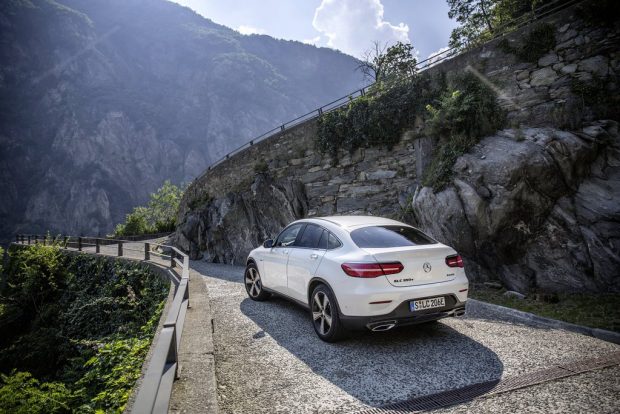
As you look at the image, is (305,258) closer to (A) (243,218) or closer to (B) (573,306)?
(B) (573,306)

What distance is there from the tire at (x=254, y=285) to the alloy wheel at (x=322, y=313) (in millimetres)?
2087

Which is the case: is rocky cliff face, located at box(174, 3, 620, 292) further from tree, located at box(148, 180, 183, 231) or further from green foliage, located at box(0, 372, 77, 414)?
tree, located at box(148, 180, 183, 231)

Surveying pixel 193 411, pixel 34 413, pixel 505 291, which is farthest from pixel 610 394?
pixel 34 413

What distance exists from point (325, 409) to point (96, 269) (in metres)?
15.1

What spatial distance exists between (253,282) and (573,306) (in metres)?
5.86

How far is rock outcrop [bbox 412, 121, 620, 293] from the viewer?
23.1 ft

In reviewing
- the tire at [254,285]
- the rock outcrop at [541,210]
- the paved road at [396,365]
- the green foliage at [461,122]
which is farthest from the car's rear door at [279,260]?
the green foliage at [461,122]

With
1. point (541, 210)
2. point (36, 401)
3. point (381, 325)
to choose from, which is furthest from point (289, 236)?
point (541, 210)

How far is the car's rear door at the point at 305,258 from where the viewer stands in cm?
481

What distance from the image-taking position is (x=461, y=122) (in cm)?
968

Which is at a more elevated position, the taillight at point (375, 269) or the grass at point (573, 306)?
the taillight at point (375, 269)

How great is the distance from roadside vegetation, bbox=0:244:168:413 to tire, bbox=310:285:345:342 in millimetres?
2483

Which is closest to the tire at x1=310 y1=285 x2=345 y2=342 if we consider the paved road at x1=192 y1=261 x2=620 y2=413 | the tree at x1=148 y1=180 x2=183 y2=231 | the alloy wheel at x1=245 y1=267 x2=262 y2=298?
the paved road at x1=192 y1=261 x2=620 y2=413

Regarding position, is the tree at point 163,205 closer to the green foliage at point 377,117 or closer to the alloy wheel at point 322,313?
the green foliage at point 377,117
